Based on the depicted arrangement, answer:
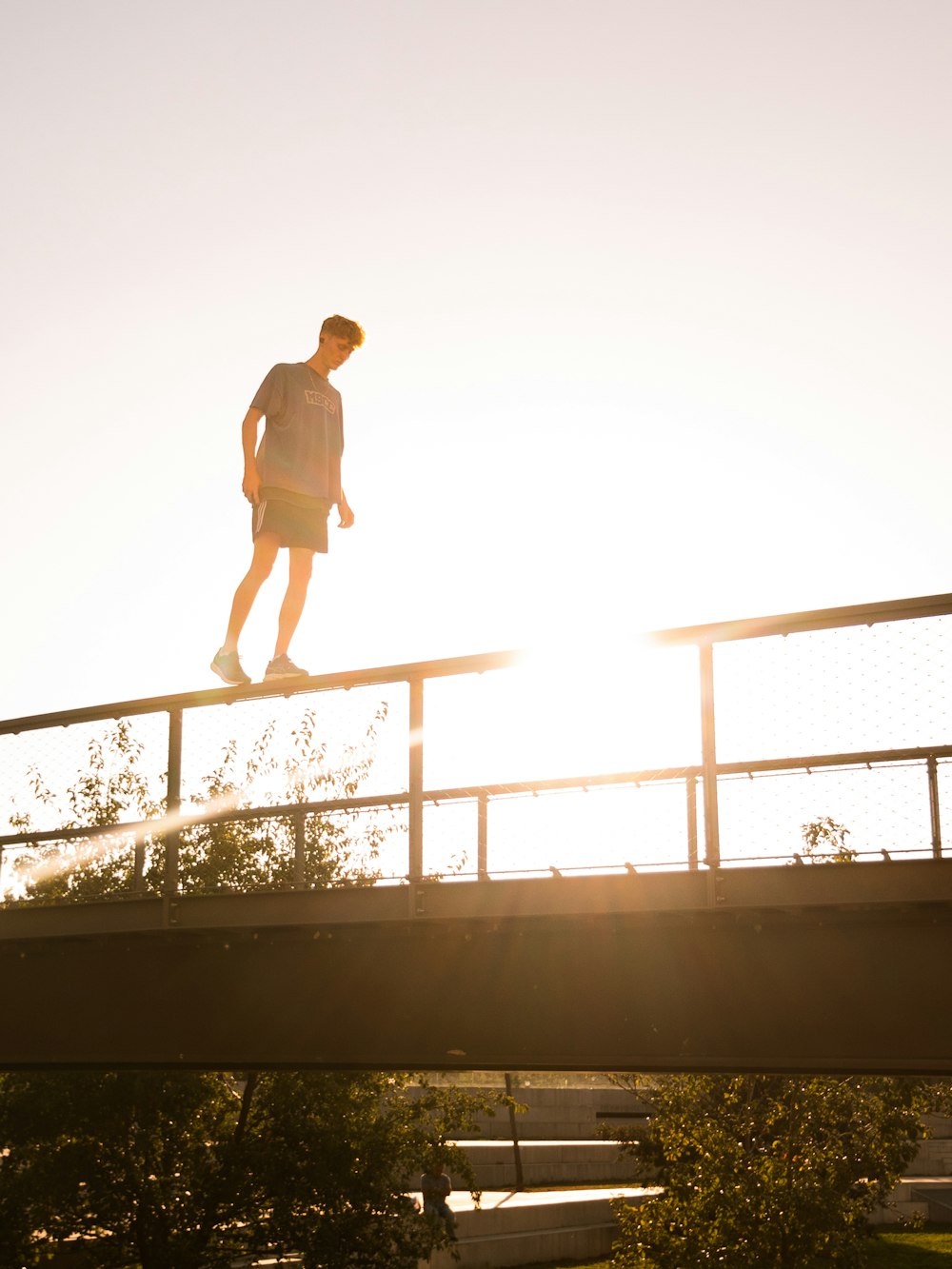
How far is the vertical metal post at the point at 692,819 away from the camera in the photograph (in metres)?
7.58

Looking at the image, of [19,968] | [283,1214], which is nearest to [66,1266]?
[283,1214]

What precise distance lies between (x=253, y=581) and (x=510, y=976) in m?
3.67

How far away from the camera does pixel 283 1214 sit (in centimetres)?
1678

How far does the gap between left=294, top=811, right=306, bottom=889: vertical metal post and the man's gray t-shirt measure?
8.85 feet

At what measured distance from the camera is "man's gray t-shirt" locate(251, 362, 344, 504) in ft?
33.7

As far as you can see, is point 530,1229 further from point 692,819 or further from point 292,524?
point 692,819

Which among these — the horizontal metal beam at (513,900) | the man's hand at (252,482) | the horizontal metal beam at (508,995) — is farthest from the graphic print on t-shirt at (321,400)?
the horizontal metal beam at (508,995)

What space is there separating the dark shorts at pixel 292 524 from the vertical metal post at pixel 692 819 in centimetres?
398

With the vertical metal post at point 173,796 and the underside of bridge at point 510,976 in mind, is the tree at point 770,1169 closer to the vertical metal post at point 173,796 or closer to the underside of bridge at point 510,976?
the underside of bridge at point 510,976

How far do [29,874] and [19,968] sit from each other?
127cm

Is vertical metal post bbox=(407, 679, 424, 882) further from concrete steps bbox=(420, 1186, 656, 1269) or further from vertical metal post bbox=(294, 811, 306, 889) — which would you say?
concrete steps bbox=(420, 1186, 656, 1269)

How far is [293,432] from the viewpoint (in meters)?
10.3

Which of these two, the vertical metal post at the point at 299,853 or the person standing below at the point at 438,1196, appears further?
the person standing below at the point at 438,1196

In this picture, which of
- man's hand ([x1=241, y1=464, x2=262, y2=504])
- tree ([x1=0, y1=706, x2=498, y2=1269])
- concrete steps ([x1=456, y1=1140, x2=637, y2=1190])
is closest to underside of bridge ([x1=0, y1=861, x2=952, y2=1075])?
man's hand ([x1=241, y1=464, x2=262, y2=504])
